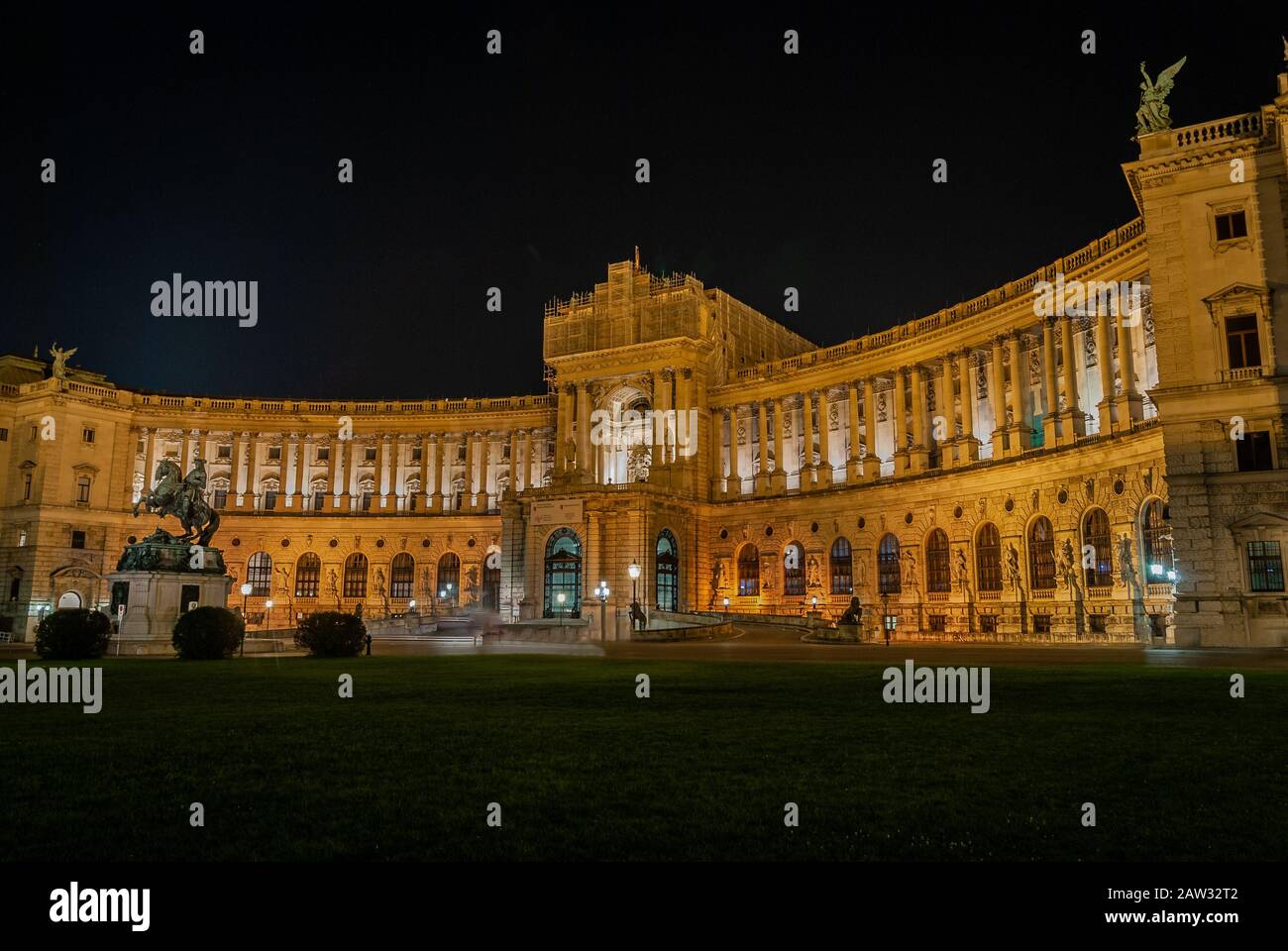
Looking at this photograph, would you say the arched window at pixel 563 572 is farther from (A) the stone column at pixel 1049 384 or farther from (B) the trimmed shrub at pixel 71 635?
(B) the trimmed shrub at pixel 71 635

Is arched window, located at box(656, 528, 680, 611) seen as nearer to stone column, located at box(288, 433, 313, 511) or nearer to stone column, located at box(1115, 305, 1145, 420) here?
stone column, located at box(1115, 305, 1145, 420)

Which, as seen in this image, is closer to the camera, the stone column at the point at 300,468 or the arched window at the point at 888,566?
the arched window at the point at 888,566

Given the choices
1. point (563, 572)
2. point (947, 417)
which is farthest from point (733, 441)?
point (947, 417)

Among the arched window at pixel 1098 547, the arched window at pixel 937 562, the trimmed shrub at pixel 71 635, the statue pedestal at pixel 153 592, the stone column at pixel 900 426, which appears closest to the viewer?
the trimmed shrub at pixel 71 635

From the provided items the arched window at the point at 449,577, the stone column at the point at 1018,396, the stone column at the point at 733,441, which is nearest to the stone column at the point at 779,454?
the stone column at the point at 733,441

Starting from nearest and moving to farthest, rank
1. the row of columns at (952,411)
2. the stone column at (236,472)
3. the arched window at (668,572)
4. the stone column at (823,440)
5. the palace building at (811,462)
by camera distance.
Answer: the palace building at (811,462) → the row of columns at (952,411) → the arched window at (668,572) → the stone column at (823,440) → the stone column at (236,472)

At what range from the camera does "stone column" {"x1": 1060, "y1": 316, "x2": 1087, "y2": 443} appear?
1988 inches

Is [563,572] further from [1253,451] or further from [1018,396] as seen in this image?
[1253,451]

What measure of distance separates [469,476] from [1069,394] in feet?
176

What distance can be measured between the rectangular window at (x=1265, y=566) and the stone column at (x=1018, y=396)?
20007 mm

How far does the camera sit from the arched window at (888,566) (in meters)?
62.3

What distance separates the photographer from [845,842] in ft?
24.2

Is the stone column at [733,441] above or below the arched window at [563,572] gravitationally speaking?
above

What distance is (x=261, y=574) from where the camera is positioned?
8444 cm
